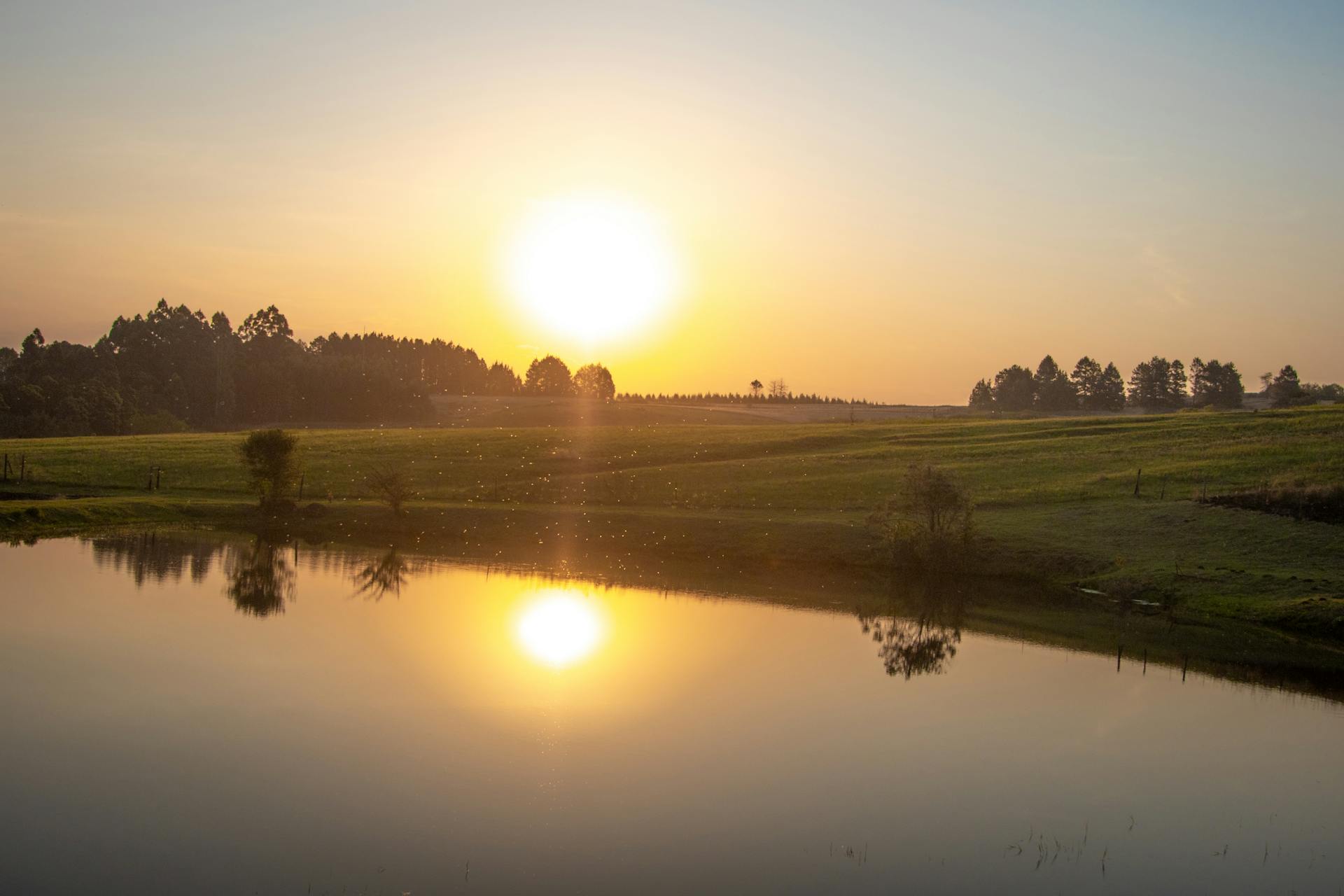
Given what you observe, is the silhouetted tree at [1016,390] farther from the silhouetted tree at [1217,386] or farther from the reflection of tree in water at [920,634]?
the reflection of tree in water at [920,634]

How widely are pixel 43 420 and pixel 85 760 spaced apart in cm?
11589

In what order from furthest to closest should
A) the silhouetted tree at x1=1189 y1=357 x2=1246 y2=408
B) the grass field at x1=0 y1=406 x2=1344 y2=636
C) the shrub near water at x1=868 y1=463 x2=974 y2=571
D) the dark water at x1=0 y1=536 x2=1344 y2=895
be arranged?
1. the silhouetted tree at x1=1189 y1=357 x2=1246 y2=408
2. the shrub near water at x1=868 y1=463 x2=974 y2=571
3. the grass field at x1=0 y1=406 x2=1344 y2=636
4. the dark water at x1=0 y1=536 x2=1344 y2=895

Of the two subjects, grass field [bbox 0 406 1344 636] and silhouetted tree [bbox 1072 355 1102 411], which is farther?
silhouetted tree [bbox 1072 355 1102 411]

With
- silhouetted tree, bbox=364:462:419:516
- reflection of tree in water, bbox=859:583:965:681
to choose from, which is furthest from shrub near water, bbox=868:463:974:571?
silhouetted tree, bbox=364:462:419:516

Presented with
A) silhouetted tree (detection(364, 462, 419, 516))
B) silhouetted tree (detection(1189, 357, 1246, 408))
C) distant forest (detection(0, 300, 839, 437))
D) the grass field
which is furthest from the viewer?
silhouetted tree (detection(1189, 357, 1246, 408))

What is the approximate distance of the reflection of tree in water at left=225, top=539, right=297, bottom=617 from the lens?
116 ft

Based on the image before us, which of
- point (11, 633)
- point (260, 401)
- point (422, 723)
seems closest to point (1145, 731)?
point (422, 723)

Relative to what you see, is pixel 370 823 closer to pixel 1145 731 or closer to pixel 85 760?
pixel 85 760

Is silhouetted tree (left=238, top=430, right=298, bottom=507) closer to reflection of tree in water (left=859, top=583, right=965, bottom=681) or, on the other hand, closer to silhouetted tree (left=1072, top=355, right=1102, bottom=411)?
reflection of tree in water (left=859, top=583, right=965, bottom=681)

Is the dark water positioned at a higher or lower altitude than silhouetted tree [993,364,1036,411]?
lower

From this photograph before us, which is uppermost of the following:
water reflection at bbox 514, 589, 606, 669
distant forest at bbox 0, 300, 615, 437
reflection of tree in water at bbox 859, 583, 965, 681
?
distant forest at bbox 0, 300, 615, 437

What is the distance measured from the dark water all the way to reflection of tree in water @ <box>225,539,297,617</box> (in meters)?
0.55

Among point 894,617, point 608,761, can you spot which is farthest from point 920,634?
point 608,761

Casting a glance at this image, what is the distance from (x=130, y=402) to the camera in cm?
13525
